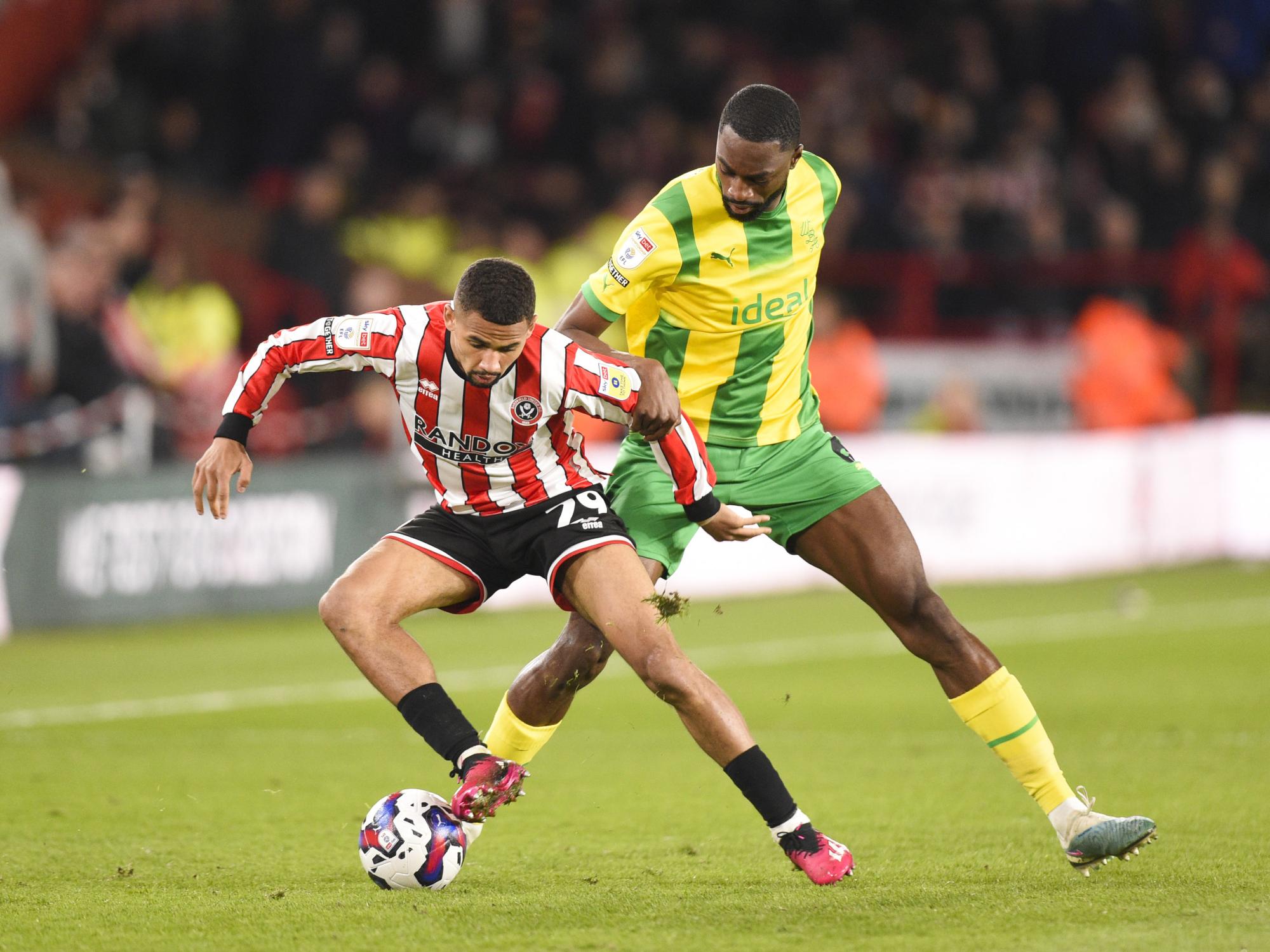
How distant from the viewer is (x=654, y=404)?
5336 millimetres

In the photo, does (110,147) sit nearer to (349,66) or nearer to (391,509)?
(349,66)

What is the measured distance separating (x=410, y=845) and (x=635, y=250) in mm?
1935

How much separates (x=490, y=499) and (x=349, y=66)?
44.7 ft

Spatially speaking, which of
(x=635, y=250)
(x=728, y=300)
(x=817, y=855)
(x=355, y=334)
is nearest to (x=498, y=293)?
(x=355, y=334)

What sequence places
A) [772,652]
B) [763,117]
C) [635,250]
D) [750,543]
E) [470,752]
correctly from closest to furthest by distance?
[470,752]
[763,117]
[635,250]
[772,652]
[750,543]

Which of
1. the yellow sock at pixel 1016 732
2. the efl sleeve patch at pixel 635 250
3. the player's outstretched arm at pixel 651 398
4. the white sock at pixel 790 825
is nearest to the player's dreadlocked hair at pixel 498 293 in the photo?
the player's outstretched arm at pixel 651 398

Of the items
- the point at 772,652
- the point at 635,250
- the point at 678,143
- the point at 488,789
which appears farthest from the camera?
the point at 678,143

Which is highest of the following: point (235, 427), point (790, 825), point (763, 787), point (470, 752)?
point (235, 427)

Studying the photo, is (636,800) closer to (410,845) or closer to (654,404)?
(410,845)

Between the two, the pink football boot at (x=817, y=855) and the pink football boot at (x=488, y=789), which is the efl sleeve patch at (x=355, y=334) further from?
the pink football boot at (x=817, y=855)

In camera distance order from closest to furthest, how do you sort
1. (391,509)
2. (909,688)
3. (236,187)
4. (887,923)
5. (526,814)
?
(887,923), (526,814), (909,688), (391,509), (236,187)

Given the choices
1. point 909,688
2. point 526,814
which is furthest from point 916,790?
point 909,688

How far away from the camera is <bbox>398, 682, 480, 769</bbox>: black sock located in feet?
16.9

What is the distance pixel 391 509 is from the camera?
13.6m
